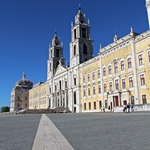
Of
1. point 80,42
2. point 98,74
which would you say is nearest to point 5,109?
point 80,42

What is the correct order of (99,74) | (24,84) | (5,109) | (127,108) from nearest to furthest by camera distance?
(127,108), (99,74), (24,84), (5,109)

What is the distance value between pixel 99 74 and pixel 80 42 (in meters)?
16.9

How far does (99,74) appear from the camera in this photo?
44.9m

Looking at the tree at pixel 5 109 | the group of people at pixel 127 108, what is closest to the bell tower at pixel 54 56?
the group of people at pixel 127 108

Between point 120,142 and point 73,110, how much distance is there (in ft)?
167

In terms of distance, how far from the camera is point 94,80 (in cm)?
4653

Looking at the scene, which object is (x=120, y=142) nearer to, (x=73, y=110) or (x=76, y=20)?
(x=73, y=110)

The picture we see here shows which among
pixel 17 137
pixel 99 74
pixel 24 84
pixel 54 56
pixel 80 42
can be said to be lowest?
pixel 17 137

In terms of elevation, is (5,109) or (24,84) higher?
(24,84)

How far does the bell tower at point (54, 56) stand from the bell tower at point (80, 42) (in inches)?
629

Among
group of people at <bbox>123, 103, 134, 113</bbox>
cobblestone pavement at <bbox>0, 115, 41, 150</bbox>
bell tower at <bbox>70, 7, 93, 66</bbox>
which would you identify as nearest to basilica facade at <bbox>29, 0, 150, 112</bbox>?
bell tower at <bbox>70, 7, 93, 66</bbox>

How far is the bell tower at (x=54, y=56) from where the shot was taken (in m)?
75.5

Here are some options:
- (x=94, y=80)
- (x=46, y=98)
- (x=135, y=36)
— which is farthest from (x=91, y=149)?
(x=46, y=98)

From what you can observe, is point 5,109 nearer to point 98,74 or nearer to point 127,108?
point 98,74
